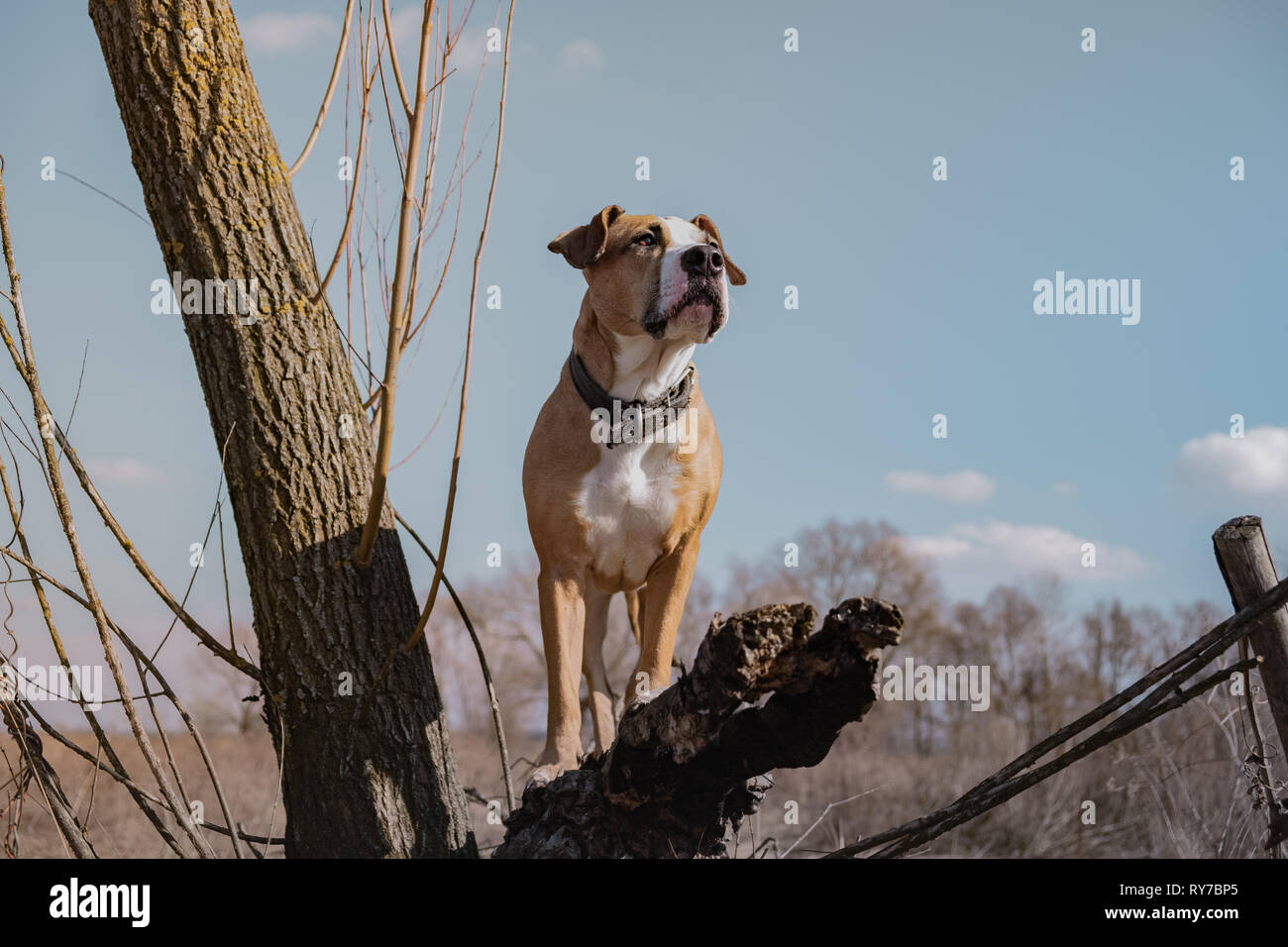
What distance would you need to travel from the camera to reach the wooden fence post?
2.93 m

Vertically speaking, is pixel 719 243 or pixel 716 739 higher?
pixel 719 243

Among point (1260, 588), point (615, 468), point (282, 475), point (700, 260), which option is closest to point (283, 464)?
point (282, 475)

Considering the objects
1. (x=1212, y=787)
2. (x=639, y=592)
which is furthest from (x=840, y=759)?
(x=639, y=592)

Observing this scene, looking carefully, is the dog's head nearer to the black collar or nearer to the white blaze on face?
the white blaze on face

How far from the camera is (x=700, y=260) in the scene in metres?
3.23

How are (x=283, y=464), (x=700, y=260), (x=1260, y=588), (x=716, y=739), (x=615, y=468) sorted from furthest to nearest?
(x=615, y=468), (x=700, y=260), (x=283, y=464), (x=1260, y=588), (x=716, y=739)

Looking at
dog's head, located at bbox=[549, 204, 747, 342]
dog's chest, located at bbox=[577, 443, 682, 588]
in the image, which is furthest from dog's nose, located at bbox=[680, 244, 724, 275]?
dog's chest, located at bbox=[577, 443, 682, 588]

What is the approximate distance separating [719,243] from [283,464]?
1.60 m

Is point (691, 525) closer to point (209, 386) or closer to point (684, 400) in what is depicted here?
point (684, 400)

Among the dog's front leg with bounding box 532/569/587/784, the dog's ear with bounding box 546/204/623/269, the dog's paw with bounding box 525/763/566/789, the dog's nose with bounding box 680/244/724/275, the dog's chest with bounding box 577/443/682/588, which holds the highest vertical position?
the dog's ear with bounding box 546/204/623/269

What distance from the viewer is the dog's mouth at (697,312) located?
324cm

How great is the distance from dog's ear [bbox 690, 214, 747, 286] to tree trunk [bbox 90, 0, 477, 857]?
1.32m

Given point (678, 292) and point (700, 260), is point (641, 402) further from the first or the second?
point (700, 260)

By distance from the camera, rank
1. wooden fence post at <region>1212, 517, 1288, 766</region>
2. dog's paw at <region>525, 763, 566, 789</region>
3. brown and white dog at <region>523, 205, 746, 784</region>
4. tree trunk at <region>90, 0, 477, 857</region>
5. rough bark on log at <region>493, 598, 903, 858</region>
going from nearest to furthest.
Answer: rough bark on log at <region>493, 598, 903, 858</region>
wooden fence post at <region>1212, 517, 1288, 766</region>
tree trunk at <region>90, 0, 477, 857</region>
dog's paw at <region>525, 763, 566, 789</region>
brown and white dog at <region>523, 205, 746, 784</region>
